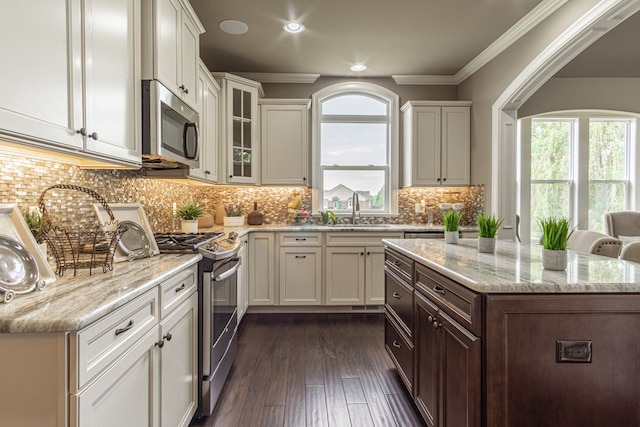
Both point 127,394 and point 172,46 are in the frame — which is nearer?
point 127,394

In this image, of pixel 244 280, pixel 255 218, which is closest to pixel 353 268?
pixel 244 280

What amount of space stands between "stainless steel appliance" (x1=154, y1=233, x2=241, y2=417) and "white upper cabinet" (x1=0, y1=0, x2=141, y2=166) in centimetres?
62

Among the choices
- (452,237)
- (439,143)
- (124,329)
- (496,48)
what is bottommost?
(124,329)

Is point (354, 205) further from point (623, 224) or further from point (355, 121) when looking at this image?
point (623, 224)

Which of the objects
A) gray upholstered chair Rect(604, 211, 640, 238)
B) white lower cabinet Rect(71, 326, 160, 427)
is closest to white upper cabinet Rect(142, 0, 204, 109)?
white lower cabinet Rect(71, 326, 160, 427)

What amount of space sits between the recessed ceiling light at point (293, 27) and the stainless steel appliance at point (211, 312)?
2092mm

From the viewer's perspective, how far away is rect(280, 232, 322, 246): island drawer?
375cm

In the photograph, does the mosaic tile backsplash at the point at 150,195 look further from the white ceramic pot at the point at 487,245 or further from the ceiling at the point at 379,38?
the white ceramic pot at the point at 487,245

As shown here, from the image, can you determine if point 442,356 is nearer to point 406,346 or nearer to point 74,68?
point 406,346

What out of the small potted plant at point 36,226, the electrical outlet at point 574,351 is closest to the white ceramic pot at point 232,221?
the small potted plant at point 36,226

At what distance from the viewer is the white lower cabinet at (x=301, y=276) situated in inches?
148

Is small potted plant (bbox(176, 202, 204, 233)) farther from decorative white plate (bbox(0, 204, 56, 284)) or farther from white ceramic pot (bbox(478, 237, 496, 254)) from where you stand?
white ceramic pot (bbox(478, 237, 496, 254))

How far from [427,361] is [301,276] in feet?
7.15

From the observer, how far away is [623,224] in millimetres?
3947
